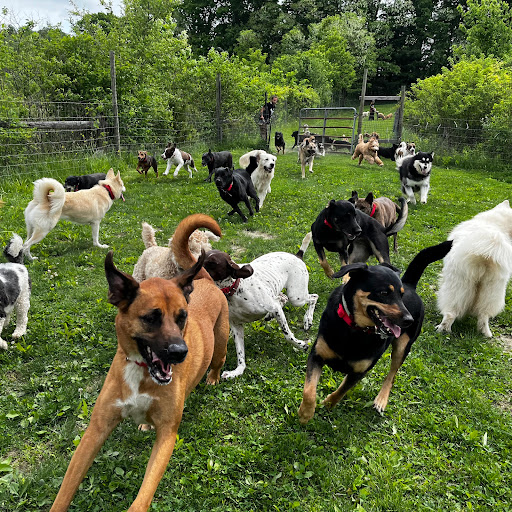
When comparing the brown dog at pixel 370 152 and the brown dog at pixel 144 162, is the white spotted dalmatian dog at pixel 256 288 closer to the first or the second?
the brown dog at pixel 144 162

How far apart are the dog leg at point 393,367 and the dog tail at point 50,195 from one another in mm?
5057

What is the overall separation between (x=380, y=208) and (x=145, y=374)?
528 cm

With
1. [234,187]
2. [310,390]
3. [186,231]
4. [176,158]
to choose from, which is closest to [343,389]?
[310,390]

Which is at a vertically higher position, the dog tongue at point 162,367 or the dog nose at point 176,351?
the dog nose at point 176,351

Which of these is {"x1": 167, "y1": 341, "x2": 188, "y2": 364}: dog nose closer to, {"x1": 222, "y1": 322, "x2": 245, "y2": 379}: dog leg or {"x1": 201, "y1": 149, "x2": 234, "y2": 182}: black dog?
{"x1": 222, "y1": 322, "x2": 245, "y2": 379}: dog leg

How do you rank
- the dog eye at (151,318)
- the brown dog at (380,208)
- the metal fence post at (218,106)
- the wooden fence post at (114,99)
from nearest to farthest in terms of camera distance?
the dog eye at (151,318) < the brown dog at (380,208) < the wooden fence post at (114,99) < the metal fence post at (218,106)

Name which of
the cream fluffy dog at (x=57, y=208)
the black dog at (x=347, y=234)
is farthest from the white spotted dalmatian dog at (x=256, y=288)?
the cream fluffy dog at (x=57, y=208)

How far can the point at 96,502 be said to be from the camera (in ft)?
7.60

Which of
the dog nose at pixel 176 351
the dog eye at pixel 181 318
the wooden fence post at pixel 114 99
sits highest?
the wooden fence post at pixel 114 99

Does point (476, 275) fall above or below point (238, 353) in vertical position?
above

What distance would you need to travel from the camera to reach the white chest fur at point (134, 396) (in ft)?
7.27

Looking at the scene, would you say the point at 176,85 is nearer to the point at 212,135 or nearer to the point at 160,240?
the point at 212,135

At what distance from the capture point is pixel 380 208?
6.52 m

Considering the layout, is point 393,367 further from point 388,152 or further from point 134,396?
point 388,152
